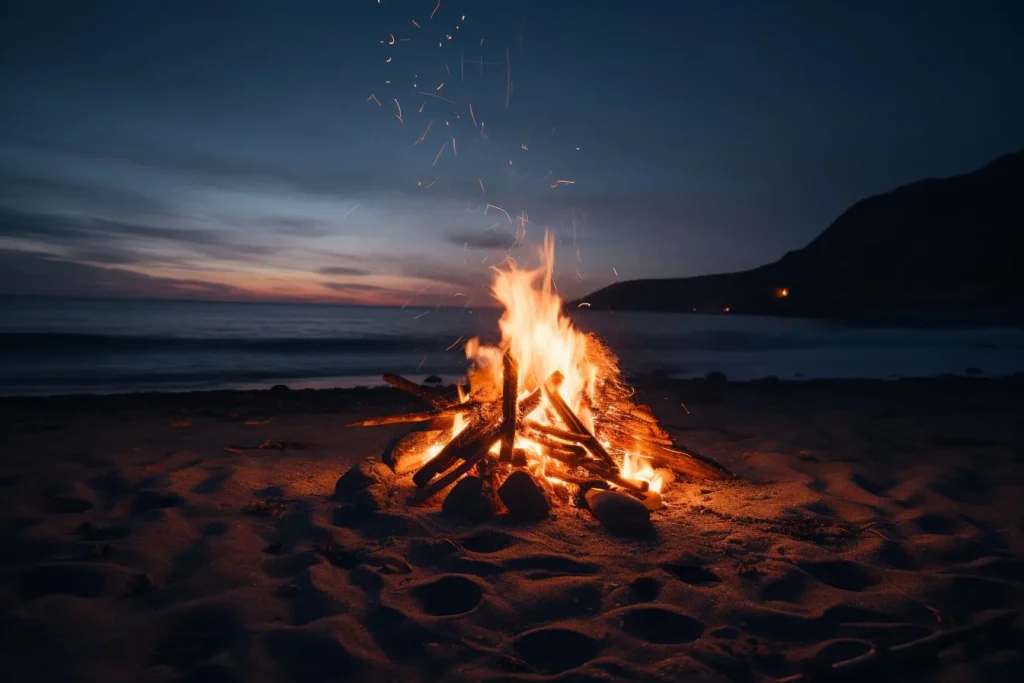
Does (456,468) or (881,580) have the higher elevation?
(456,468)

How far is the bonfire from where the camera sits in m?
4.48

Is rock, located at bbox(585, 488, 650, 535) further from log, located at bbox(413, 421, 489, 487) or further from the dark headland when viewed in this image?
the dark headland

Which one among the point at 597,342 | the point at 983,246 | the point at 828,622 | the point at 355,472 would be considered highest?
the point at 983,246

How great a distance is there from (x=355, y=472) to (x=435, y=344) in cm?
2452

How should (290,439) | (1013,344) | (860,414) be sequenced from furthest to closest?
(1013,344) < (860,414) < (290,439)

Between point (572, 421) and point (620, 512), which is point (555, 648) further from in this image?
point (572, 421)

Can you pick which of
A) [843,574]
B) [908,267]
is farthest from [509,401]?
[908,267]

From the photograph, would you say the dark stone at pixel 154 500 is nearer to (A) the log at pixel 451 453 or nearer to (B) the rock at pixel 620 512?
(A) the log at pixel 451 453

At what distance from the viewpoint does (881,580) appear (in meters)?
3.20

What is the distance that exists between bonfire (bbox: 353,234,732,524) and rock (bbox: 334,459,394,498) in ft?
0.66

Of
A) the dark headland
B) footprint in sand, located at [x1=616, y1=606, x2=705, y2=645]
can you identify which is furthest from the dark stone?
the dark headland

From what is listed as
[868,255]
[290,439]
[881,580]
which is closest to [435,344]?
[290,439]

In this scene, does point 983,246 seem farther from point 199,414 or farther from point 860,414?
point 199,414

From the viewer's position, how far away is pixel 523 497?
159 inches
